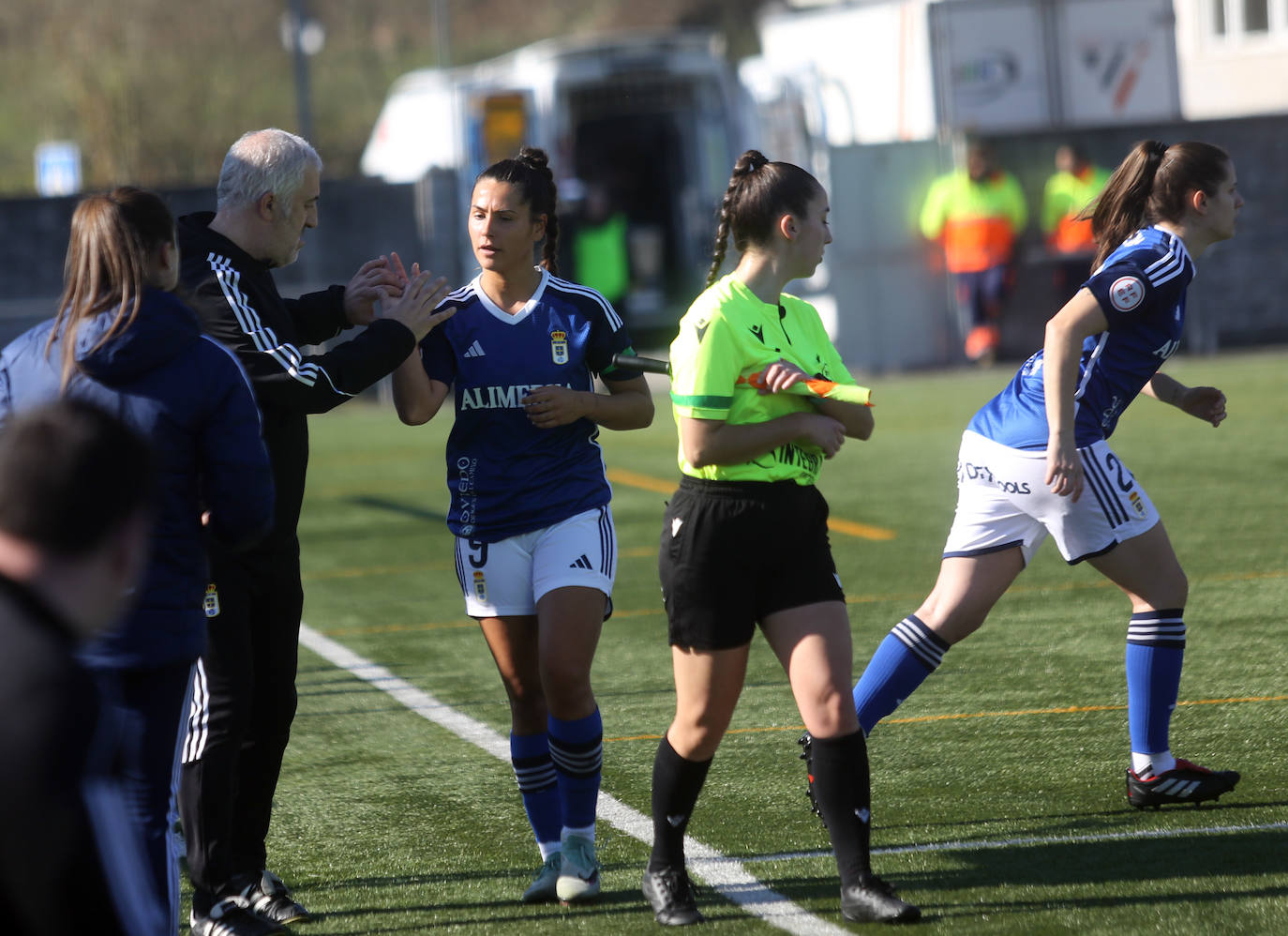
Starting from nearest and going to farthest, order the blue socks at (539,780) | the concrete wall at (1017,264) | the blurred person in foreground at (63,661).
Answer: the blurred person in foreground at (63,661), the blue socks at (539,780), the concrete wall at (1017,264)

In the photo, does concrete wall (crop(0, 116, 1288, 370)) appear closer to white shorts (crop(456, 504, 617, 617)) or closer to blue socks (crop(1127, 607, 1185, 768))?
blue socks (crop(1127, 607, 1185, 768))

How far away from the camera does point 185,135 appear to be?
117 ft

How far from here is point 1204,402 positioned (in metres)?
5.37

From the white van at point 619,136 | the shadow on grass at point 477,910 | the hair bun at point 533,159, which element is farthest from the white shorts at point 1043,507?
the white van at point 619,136

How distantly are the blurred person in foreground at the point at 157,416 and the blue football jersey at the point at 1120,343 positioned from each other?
2361 mm

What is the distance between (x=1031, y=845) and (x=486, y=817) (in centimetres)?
160

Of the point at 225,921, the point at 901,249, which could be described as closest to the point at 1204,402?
the point at 225,921

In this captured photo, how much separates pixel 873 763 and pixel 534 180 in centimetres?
227

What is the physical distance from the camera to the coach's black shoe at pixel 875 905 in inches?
158

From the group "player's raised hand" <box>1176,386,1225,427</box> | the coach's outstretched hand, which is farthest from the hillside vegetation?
the coach's outstretched hand

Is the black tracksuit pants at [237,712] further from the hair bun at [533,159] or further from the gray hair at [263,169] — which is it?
the hair bun at [533,159]

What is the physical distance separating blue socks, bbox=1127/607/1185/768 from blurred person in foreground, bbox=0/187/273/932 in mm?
2642

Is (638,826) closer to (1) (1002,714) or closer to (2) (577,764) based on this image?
(2) (577,764)

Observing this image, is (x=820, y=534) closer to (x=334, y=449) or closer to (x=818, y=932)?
(x=818, y=932)
